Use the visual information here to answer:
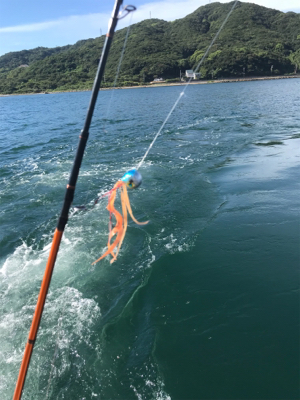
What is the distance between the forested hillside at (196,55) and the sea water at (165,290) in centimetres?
13572

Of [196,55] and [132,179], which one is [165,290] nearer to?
[132,179]

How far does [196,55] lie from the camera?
491ft

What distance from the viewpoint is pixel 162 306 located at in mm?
6352

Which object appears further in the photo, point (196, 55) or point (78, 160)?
point (196, 55)

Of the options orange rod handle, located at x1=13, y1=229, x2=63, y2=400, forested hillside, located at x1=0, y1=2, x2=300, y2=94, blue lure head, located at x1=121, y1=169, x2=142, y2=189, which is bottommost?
orange rod handle, located at x1=13, y1=229, x2=63, y2=400

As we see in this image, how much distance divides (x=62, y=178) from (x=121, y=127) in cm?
1555

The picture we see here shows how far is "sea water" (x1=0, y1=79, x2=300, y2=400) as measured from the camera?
4973mm

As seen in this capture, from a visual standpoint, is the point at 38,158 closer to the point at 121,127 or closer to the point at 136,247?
the point at 121,127

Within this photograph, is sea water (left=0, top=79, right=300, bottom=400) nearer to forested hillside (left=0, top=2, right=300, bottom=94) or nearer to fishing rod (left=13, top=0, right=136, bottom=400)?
fishing rod (left=13, top=0, right=136, bottom=400)

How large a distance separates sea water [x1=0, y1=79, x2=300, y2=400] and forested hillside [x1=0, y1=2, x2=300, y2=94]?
135725 millimetres

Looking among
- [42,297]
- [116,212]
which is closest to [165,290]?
[116,212]

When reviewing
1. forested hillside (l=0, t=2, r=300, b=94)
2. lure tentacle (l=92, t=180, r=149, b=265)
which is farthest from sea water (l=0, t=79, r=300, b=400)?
forested hillside (l=0, t=2, r=300, b=94)

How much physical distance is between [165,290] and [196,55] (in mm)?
165385

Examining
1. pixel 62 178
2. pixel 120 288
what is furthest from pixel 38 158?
pixel 120 288
